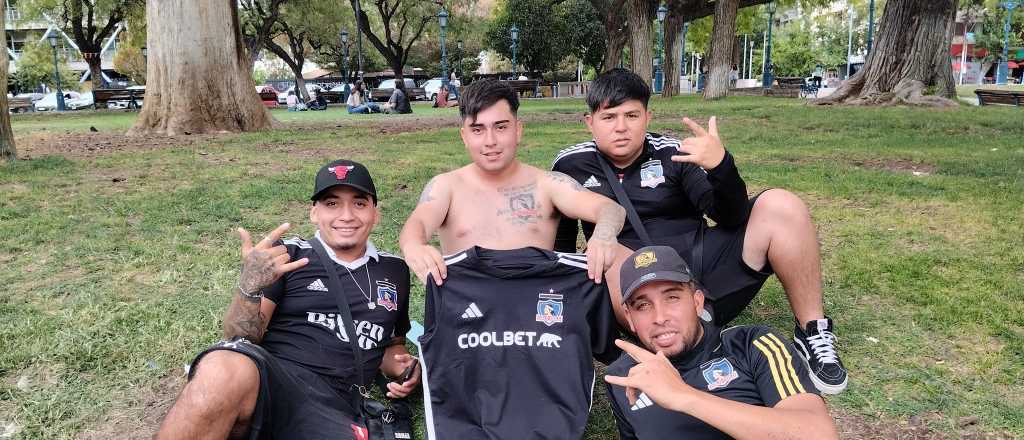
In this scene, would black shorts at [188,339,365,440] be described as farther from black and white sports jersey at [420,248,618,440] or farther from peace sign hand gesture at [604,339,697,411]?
peace sign hand gesture at [604,339,697,411]

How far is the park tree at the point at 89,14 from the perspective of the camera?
33.0 meters

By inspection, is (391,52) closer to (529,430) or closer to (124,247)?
(124,247)

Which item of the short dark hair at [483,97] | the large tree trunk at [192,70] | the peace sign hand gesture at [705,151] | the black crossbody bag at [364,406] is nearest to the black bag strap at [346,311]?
the black crossbody bag at [364,406]

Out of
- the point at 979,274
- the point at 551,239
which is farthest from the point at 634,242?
the point at 979,274

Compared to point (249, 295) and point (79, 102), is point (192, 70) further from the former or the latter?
point (79, 102)

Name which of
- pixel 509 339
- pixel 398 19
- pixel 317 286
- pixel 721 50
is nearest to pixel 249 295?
pixel 317 286

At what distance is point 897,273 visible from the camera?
15.2 feet

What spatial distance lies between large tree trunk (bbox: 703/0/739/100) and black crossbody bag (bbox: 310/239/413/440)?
2450cm

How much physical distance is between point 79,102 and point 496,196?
48.6 meters

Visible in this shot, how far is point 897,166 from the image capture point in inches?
329

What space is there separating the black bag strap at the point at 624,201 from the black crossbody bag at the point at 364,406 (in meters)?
1.42

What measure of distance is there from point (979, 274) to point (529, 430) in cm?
364

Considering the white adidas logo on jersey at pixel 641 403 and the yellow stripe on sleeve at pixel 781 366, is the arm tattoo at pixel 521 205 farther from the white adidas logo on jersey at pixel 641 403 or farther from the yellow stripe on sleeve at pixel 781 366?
the yellow stripe on sleeve at pixel 781 366

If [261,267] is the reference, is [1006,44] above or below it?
above
